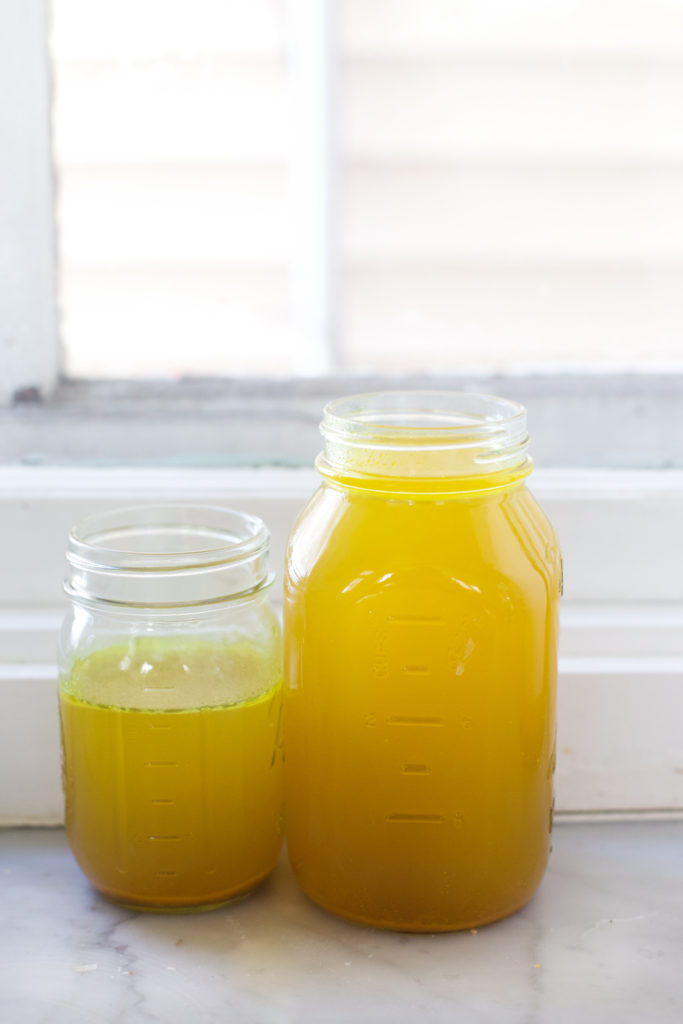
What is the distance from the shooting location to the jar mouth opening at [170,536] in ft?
2.55

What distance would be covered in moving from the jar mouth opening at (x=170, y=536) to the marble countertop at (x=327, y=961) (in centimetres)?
26

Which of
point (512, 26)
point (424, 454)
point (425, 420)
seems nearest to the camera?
point (424, 454)

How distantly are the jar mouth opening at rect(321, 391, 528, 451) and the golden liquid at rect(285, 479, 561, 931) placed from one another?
33mm

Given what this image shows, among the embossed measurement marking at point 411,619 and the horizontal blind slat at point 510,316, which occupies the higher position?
the horizontal blind slat at point 510,316

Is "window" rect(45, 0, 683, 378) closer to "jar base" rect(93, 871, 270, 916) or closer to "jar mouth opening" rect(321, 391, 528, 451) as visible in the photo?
"jar mouth opening" rect(321, 391, 528, 451)

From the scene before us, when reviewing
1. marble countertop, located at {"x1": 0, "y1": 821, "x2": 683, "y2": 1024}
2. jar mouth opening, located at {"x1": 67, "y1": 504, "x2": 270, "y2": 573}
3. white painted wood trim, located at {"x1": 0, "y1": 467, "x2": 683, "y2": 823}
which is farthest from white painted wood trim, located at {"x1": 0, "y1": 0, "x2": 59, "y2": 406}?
marble countertop, located at {"x1": 0, "y1": 821, "x2": 683, "y2": 1024}

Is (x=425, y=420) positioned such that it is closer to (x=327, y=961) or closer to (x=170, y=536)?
(x=170, y=536)

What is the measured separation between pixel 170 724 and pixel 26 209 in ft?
1.66

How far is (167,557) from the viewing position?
2.53 feet

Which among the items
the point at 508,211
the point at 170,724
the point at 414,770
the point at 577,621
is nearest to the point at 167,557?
the point at 170,724

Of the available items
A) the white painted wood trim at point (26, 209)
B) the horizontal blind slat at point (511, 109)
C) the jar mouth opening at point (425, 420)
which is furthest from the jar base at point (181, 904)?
the horizontal blind slat at point (511, 109)

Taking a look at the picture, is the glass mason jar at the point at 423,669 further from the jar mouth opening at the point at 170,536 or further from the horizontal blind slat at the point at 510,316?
the horizontal blind slat at the point at 510,316

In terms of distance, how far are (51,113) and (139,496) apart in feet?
1.16

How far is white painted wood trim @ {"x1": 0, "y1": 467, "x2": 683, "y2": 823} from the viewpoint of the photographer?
94 centimetres
